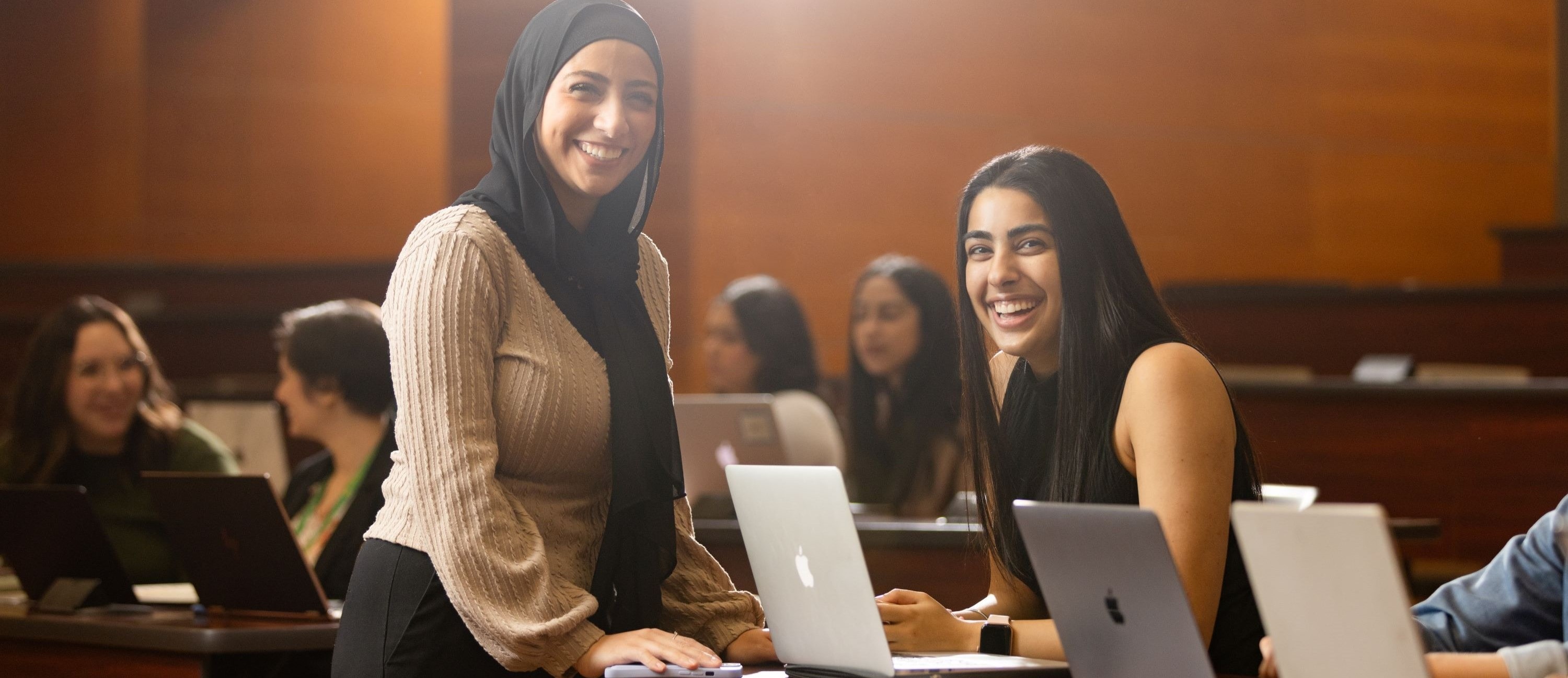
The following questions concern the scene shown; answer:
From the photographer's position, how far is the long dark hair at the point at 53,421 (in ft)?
11.7

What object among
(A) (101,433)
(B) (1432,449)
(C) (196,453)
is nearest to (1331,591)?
(C) (196,453)

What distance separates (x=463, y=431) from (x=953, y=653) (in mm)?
596

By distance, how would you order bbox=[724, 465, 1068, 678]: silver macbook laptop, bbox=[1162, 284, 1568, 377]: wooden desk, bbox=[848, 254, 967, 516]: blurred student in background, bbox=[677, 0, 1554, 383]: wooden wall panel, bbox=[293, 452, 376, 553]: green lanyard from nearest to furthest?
bbox=[724, 465, 1068, 678]: silver macbook laptop
bbox=[293, 452, 376, 553]: green lanyard
bbox=[848, 254, 967, 516]: blurred student in background
bbox=[1162, 284, 1568, 377]: wooden desk
bbox=[677, 0, 1554, 383]: wooden wall panel

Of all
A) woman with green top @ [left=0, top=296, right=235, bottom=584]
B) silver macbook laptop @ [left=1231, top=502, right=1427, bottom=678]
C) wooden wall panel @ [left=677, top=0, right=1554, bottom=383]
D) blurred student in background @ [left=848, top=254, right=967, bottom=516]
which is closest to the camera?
silver macbook laptop @ [left=1231, top=502, right=1427, bottom=678]

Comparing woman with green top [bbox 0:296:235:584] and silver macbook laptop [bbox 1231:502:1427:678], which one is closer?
silver macbook laptop [bbox 1231:502:1427:678]

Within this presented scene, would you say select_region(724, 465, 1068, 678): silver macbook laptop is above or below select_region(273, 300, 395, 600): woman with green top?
above

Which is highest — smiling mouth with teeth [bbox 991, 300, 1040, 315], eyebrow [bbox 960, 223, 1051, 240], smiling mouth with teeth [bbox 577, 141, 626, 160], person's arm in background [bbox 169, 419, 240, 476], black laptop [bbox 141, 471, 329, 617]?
smiling mouth with teeth [bbox 577, 141, 626, 160]

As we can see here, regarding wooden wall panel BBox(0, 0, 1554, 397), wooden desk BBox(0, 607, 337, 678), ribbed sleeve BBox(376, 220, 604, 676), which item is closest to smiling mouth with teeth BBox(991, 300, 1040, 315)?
ribbed sleeve BBox(376, 220, 604, 676)

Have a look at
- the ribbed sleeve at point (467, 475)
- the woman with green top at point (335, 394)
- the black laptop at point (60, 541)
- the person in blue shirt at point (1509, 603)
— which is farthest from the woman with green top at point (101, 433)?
the person in blue shirt at point (1509, 603)

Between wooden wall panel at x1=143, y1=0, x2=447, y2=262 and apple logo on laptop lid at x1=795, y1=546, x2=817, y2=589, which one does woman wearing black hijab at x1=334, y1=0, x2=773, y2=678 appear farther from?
wooden wall panel at x1=143, y1=0, x2=447, y2=262

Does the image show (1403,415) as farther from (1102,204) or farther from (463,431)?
(463,431)

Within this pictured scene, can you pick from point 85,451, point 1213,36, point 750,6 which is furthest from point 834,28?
point 85,451

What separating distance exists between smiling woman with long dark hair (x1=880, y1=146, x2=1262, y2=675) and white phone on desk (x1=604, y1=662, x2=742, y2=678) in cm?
24

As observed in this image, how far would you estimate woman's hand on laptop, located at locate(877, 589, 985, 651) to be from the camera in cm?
172
